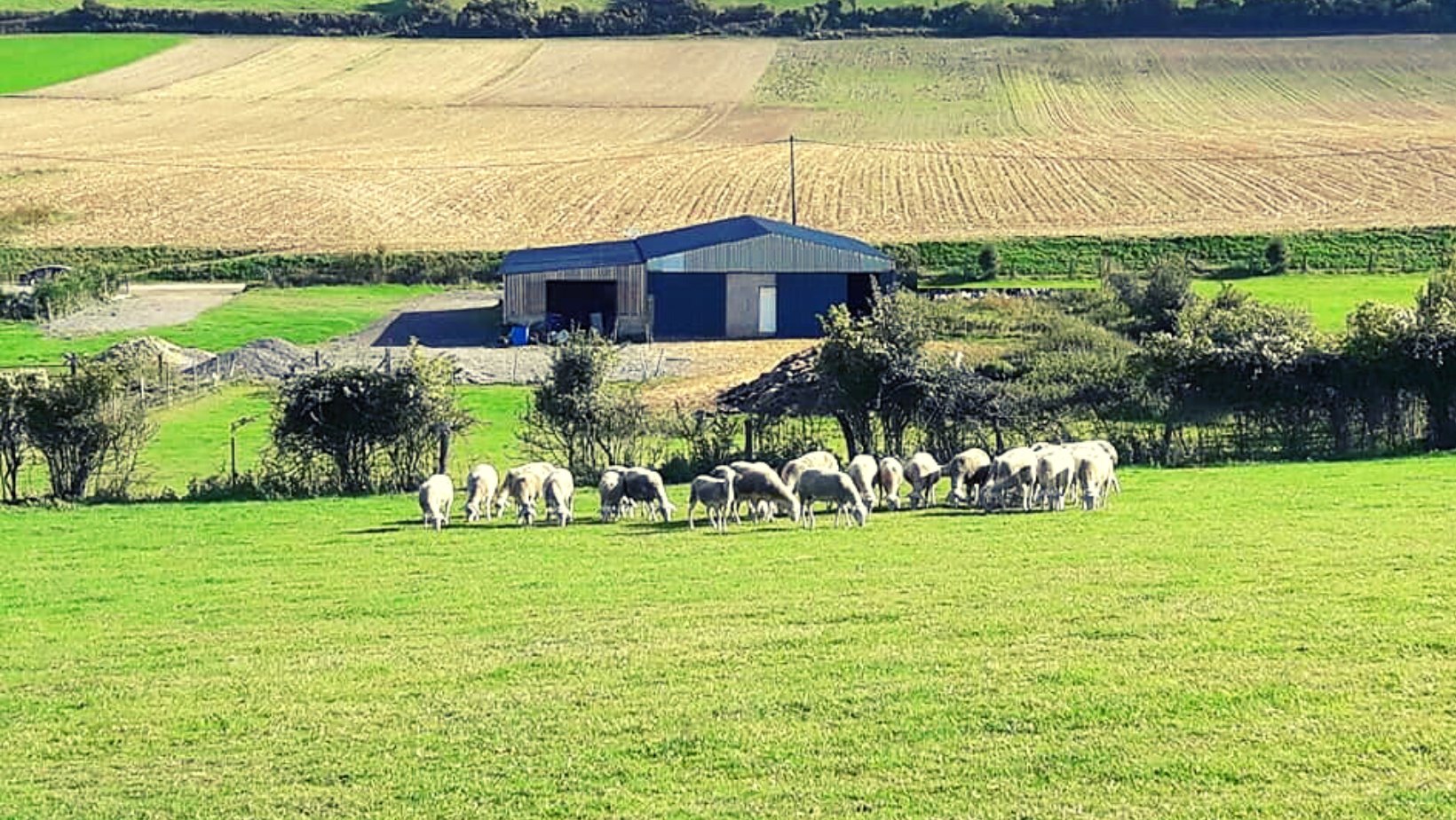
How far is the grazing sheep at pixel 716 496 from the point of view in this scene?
1082 inches

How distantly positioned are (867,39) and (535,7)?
25.5 meters

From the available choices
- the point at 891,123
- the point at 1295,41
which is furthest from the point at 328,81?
the point at 1295,41

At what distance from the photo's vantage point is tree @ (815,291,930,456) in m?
36.2

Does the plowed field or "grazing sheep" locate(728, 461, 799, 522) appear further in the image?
the plowed field

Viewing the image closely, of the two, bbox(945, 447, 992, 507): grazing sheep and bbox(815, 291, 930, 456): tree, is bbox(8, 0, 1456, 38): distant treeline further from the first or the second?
bbox(945, 447, 992, 507): grazing sheep

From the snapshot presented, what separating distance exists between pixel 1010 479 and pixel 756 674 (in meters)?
12.3

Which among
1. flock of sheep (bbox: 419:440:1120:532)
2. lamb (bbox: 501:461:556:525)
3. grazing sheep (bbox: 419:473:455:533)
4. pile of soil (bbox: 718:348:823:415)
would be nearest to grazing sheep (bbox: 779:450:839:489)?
flock of sheep (bbox: 419:440:1120:532)

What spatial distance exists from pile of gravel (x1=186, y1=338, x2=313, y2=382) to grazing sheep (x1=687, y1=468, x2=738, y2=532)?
24953mm

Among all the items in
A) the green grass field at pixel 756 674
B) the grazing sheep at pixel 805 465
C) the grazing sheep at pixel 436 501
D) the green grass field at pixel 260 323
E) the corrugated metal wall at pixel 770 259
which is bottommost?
the green grass field at pixel 756 674

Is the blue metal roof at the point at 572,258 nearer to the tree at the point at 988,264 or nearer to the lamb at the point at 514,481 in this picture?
the tree at the point at 988,264

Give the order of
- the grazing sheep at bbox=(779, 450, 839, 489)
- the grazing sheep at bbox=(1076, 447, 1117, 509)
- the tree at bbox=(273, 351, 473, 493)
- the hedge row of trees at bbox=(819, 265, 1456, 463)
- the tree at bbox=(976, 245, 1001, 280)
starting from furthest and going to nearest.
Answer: the tree at bbox=(976, 245, 1001, 280), the hedge row of trees at bbox=(819, 265, 1456, 463), the tree at bbox=(273, 351, 473, 493), the grazing sheep at bbox=(779, 450, 839, 489), the grazing sheep at bbox=(1076, 447, 1117, 509)

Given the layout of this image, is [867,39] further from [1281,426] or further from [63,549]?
[63,549]

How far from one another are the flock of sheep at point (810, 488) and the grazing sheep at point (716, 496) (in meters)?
0.02

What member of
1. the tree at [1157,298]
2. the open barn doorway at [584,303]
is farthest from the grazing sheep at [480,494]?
the open barn doorway at [584,303]
